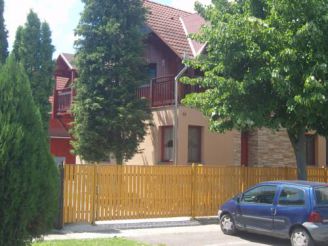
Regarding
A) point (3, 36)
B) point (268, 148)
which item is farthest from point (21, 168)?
point (268, 148)

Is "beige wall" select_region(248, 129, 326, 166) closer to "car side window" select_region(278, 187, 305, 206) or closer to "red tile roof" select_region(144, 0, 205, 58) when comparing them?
"red tile roof" select_region(144, 0, 205, 58)

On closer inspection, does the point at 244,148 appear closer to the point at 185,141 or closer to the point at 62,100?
the point at 185,141

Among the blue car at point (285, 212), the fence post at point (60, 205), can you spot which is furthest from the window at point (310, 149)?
the fence post at point (60, 205)

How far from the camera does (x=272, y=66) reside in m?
14.3

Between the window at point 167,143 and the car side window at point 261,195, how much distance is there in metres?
7.99

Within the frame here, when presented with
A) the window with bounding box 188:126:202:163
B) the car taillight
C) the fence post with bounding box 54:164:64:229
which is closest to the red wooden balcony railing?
the window with bounding box 188:126:202:163

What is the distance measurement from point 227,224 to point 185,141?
695 cm

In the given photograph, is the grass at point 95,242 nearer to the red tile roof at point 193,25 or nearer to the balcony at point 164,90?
the balcony at point 164,90

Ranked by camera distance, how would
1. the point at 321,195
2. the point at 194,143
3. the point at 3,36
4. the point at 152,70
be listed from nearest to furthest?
the point at 321,195, the point at 3,36, the point at 194,143, the point at 152,70

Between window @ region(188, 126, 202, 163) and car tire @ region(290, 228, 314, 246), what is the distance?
9.53 m

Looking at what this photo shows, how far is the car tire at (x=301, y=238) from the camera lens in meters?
11.1

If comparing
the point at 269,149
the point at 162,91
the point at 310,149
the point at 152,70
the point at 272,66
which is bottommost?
the point at 269,149

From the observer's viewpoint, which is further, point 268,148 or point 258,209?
point 268,148

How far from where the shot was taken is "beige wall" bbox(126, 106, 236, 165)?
20.2 meters
